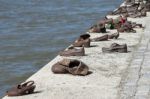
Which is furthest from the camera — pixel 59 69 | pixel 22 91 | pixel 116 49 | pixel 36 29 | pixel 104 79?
pixel 36 29

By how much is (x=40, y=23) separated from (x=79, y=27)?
2717mm

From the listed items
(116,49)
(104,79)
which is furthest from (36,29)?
(104,79)

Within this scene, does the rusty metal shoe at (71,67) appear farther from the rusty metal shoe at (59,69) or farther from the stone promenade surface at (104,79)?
the stone promenade surface at (104,79)

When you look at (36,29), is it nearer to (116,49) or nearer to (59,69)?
(116,49)

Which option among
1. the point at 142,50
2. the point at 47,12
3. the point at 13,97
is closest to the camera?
the point at 13,97

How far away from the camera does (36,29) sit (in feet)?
74.9

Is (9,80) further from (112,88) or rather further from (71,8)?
(71,8)

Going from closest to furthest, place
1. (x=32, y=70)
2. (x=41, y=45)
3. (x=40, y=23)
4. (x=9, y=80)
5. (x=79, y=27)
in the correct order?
(x=9, y=80) → (x=32, y=70) → (x=41, y=45) → (x=79, y=27) → (x=40, y=23)

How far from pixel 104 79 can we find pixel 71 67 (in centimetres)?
76

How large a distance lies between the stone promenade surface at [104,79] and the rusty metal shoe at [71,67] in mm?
104

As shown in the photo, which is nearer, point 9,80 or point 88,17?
point 9,80

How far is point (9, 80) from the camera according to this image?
13500 mm

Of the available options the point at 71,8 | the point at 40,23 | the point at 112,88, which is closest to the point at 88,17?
the point at 40,23

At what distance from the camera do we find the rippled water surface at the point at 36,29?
15.1 meters
